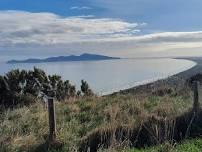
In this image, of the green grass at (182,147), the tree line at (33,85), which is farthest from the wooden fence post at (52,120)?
the tree line at (33,85)

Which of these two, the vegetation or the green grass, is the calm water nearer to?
the vegetation

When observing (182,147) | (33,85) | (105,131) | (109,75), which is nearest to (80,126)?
(105,131)

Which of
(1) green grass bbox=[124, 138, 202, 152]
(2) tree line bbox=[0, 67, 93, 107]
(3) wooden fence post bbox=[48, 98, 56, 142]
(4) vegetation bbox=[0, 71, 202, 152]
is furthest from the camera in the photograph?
(2) tree line bbox=[0, 67, 93, 107]

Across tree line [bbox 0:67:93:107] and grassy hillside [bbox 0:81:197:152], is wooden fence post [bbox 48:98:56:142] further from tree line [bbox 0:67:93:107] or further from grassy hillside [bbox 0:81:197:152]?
tree line [bbox 0:67:93:107]

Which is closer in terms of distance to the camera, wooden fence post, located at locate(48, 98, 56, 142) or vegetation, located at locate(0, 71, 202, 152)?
vegetation, located at locate(0, 71, 202, 152)

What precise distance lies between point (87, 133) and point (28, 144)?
161cm

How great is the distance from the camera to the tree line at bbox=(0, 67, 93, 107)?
24.0 m

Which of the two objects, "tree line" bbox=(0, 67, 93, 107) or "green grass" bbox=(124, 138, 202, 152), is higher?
"green grass" bbox=(124, 138, 202, 152)

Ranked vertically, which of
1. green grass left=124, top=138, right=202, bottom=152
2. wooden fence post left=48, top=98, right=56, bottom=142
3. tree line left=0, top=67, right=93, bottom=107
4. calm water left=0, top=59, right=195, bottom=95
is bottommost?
calm water left=0, top=59, right=195, bottom=95

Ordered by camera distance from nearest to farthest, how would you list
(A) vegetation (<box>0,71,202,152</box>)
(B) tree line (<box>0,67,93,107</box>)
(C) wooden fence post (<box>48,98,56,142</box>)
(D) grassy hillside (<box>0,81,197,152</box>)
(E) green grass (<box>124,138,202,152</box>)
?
(E) green grass (<box>124,138,202,152</box>) < (A) vegetation (<box>0,71,202,152</box>) < (D) grassy hillside (<box>0,81,197,152</box>) < (C) wooden fence post (<box>48,98,56,142</box>) < (B) tree line (<box>0,67,93,107</box>)

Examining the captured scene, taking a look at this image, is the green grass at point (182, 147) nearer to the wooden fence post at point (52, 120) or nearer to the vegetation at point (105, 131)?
the vegetation at point (105, 131)

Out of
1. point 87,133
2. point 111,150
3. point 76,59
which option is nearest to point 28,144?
point 87,133

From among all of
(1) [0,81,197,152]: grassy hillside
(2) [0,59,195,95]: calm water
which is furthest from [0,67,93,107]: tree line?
(1) [0,81,197,152]: grassy hillside

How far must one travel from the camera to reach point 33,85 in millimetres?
Answer: 26547
